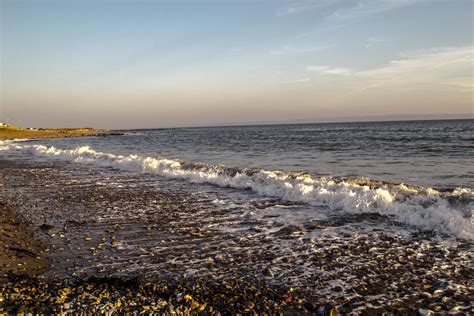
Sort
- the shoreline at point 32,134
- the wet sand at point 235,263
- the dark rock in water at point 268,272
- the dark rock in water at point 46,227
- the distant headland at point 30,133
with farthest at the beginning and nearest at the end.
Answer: the distant headland at point 30,133 < the shoreline at point 32,134 < the dark rock in water at point 46,227 < the dark rock in water at point 268,272 < the wet sand at point 235,263

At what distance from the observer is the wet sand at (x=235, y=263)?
5.41 metres

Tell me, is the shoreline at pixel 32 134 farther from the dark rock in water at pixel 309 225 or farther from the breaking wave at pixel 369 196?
the dark rock in water at pixel 309 225

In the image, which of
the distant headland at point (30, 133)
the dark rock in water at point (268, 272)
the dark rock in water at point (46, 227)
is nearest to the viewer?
the dark rock in water at point (268, 272)

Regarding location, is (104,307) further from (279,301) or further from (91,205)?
(91,205)

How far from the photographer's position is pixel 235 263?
7.12m

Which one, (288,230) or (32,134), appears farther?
(32,134)

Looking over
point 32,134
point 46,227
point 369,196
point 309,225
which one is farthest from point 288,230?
point 32,134

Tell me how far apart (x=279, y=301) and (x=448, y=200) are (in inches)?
337

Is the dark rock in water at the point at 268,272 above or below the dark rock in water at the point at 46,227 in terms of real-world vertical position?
below

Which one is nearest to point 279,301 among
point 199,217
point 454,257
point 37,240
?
point 454,257

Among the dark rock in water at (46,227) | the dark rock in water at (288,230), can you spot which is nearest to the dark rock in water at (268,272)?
the dark rock in water at (288,230)

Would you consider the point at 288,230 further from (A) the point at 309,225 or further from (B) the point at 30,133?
(B) the point at 30,133

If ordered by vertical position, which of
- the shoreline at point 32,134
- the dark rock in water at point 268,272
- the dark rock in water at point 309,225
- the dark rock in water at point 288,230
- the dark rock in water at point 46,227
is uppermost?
the shoreline at point 32,134

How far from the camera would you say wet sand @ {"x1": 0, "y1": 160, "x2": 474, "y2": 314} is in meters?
5.41
